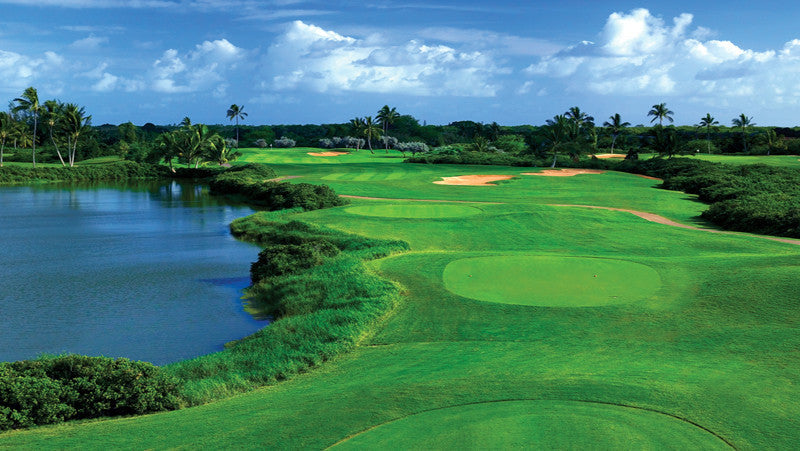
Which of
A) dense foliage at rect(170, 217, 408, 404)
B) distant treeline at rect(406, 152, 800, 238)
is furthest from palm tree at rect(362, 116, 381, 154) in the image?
dense foliage at rect(170, 217, 408, 404)

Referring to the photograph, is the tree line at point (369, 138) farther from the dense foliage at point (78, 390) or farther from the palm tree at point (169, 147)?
→ the dense foliage at point (78, 390)

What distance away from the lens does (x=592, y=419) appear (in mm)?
9570

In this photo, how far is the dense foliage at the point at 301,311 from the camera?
44.8 ft

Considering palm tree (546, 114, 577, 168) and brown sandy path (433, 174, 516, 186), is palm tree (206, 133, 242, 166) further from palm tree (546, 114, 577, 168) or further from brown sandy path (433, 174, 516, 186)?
palm tree (546, 114, 577, 168)

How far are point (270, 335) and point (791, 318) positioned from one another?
1334 cm

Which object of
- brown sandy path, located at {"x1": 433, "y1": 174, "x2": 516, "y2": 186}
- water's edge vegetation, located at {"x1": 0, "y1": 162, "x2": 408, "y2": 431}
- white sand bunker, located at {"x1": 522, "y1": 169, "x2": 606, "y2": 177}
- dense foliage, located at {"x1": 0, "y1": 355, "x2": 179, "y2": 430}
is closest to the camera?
dense foliage, located at {"x1": 0, "y1": 355, "x2": 179, "y2": 430}

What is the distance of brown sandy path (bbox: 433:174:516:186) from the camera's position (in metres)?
71.8

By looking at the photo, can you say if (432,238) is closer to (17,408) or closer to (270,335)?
(270,335)

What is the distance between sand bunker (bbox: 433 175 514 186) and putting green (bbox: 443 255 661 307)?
47038 millimetres

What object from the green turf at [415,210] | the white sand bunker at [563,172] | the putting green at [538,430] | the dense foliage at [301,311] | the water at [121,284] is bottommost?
the water at [121,284]

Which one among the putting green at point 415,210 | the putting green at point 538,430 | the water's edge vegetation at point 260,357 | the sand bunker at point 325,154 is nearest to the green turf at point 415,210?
the putting green at point 415,210

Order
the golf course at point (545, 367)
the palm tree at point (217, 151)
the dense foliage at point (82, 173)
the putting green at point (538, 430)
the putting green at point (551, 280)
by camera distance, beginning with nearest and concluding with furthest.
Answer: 1. the putting green at point (538, 430)
2. the golf course at point (545, 367)
3. the putting green at point (551, 280)
4. the dense foliage at point (82, 173)
5. the palm tree at point (217, 151)

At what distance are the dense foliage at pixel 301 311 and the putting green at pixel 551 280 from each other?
286 centimetres

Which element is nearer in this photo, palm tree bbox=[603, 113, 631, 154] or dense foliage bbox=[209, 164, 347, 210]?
dense foliage bbox=[209, 164, 347, 210]
